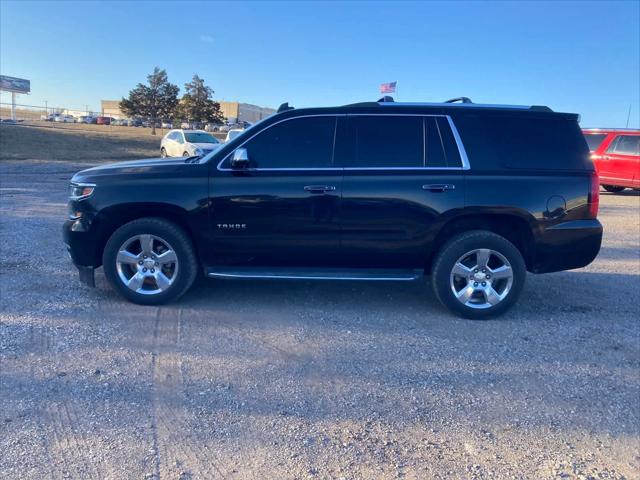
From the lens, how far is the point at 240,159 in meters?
4.93

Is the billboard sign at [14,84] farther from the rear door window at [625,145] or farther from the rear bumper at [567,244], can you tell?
the rear bumper at [567,244]

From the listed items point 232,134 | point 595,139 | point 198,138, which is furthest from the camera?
point 198,138

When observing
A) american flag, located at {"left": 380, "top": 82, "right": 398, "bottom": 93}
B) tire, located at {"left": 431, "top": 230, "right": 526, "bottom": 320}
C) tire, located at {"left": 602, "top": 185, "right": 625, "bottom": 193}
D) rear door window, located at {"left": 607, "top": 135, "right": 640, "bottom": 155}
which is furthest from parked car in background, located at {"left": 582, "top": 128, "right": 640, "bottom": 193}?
tire, located at {"left": 431, "top": 230, "right": 526, "bottom": 320}

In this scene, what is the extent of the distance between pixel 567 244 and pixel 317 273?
2.36 meters

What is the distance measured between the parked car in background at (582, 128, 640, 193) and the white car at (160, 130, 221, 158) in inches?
548

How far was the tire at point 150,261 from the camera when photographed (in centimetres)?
502

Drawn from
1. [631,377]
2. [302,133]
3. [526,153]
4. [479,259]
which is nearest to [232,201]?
[302,133]

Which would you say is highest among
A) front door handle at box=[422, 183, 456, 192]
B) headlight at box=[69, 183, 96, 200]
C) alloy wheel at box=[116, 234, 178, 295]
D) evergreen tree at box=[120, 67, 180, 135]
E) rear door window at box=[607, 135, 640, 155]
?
evergreen tree at box=[120, 67, 180, 135]

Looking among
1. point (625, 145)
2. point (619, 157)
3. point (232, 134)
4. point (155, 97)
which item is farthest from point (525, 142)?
point (155, 97)

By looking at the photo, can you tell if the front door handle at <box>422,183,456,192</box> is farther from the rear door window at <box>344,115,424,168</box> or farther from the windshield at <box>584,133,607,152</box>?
the windshield at <box>584,133,607,152</box>

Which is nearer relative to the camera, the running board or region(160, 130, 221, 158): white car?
the running board

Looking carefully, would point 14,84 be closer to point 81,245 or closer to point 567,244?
point 81,245

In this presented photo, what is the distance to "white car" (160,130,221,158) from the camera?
71.6 feet

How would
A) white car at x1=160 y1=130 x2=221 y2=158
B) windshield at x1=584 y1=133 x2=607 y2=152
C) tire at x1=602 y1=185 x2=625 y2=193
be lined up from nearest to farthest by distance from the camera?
windshield at x1=584 y1=133 x2=607 y2=152
tire at x1=602 y1=185 x2=625 y2=193
white car at x1=160 y1=130 x2=221 y2=158
